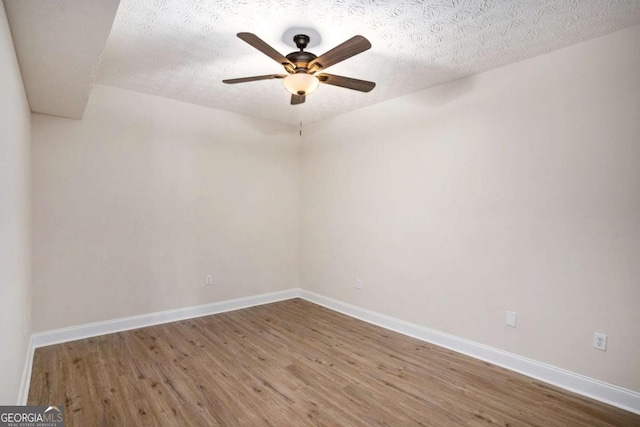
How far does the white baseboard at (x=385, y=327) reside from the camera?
2.37m

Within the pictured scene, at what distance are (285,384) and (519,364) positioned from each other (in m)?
1.94

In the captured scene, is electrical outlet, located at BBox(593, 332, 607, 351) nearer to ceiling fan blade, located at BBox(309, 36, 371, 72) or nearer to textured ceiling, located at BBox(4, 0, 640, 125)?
textured ceiling, located at BBox(4, 0, 640, 125)

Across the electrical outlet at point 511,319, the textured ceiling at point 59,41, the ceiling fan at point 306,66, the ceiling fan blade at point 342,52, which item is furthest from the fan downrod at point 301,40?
the electrical outlet at point 511,319

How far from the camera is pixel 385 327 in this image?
12.6 feet

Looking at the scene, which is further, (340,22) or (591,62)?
(591,62)

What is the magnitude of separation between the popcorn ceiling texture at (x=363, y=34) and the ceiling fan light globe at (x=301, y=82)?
324 millimetres

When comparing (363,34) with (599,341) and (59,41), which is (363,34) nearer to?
(59,41)

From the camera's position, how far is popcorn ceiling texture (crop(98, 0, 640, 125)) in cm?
208

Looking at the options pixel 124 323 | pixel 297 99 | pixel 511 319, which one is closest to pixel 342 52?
pixel 297 99

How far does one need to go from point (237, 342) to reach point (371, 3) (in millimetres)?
3095

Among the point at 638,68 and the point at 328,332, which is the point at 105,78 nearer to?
the point at 328,332

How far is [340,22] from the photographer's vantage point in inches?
88.8

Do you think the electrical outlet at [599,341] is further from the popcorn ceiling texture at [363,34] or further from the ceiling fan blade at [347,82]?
the ceiling fan blade at [347,82]

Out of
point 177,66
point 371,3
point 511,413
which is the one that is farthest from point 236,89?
point 511,413
